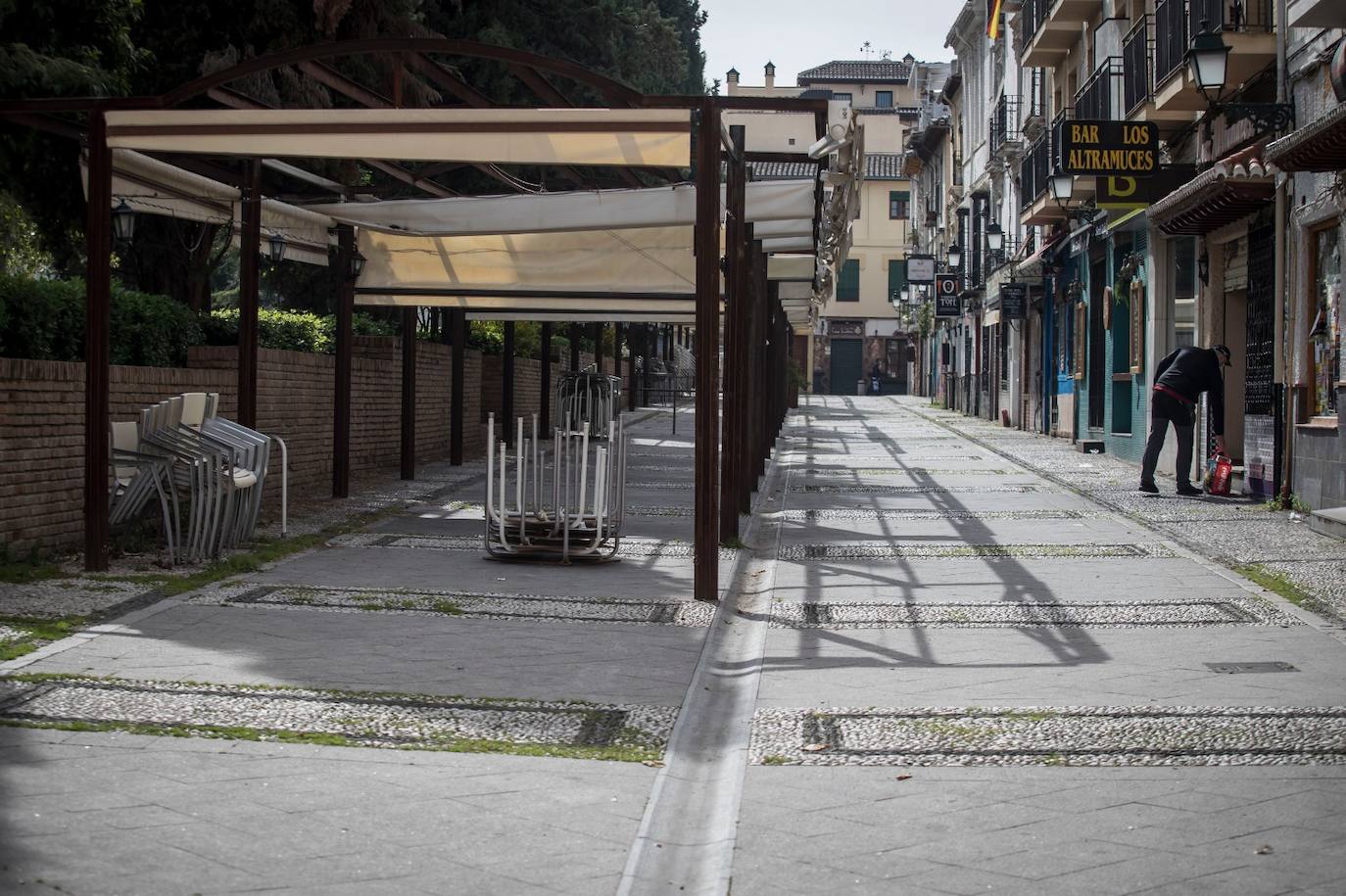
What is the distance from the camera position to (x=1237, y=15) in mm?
15867

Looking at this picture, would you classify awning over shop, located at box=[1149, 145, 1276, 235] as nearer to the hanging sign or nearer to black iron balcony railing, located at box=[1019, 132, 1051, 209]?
black iron balcony railing, located at box=[1019, 132, 1051, 209]

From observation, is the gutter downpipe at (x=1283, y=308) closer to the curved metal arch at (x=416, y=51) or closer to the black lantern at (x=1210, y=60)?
the black lantern at (x=1210, y=60)

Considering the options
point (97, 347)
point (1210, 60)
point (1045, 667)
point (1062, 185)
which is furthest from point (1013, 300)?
point (1045, 667)

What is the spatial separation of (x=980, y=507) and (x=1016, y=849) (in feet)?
35.2

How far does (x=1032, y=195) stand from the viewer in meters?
28.2

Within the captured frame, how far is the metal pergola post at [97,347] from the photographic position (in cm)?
925

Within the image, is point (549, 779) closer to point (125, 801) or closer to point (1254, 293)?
point (125, 801)

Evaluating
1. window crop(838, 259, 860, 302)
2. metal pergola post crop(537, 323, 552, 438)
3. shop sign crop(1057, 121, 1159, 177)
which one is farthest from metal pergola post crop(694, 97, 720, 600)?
window crop(838, 259, 860, 302)

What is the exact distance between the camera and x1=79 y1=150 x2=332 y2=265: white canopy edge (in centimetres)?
1080

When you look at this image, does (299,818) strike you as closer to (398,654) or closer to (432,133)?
(398,654)

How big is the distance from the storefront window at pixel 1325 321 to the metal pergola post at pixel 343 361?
870 cm

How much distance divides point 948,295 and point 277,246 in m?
32.3

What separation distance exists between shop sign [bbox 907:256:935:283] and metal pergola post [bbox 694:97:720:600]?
41873 millimetres

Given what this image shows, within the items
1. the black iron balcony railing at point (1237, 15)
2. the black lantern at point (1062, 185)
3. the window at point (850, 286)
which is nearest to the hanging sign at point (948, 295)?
the black lantern at point (1062, 185)
